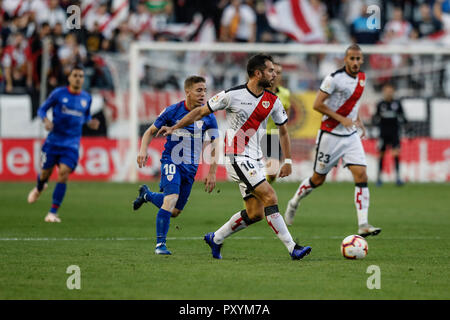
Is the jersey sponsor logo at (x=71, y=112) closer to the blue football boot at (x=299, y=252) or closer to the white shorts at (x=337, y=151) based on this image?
the white shorts at (x=337, y=151)

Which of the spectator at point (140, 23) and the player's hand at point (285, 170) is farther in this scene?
the spectator at point (140, 23)

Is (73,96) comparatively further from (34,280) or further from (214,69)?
(214,69)

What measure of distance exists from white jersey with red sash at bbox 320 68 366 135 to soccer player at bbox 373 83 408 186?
10.2 m

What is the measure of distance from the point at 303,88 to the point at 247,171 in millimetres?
14364

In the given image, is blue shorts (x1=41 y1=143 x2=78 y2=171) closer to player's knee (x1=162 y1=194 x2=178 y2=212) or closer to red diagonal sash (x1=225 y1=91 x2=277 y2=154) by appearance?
player's knee (x1=162 y1=194 x2=178 y2=212)

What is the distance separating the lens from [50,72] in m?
22.5

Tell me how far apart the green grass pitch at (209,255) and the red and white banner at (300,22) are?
8913mm

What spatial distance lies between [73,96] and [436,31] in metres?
15.6

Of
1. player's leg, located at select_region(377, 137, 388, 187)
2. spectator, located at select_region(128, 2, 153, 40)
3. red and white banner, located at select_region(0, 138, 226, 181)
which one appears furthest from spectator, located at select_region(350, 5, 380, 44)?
spectator, located at select_region(128, 2, 153, 40)

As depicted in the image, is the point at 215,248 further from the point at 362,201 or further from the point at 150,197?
the point at 362,201

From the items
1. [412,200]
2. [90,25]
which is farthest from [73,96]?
[90,25]

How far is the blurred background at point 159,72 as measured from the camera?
22312mm

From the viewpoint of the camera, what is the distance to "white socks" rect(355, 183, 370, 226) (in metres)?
11.3

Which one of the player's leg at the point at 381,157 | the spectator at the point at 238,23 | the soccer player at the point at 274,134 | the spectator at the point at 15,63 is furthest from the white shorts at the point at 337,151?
the spectator at the point at 238,23
